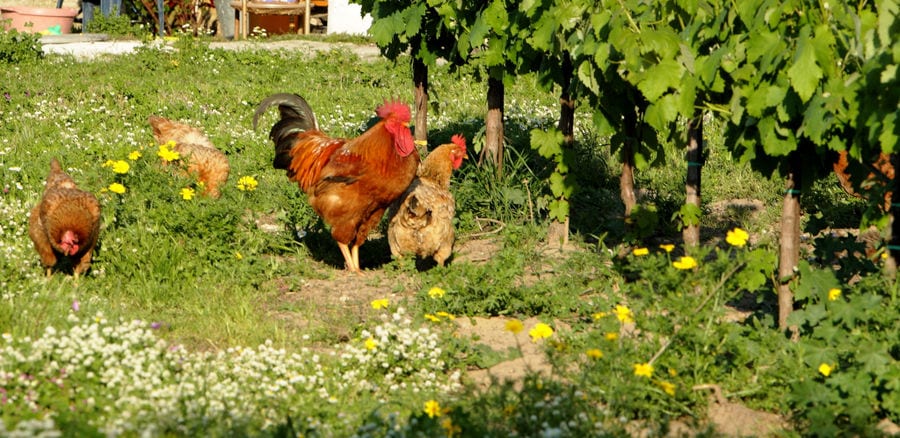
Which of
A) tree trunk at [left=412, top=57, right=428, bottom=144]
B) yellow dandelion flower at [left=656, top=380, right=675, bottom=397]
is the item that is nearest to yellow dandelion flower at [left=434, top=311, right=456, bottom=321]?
yellow dandelion flower at [left=656, top=380, right=675, bottom=397]

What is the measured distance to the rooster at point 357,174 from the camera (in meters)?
7.31

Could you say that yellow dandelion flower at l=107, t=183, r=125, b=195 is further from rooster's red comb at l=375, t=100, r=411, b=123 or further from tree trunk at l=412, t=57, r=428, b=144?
tree trunk at l=412, t=57, r=428, b=144

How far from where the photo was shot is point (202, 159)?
8.70 meters

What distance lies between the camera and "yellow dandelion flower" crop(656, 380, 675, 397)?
4642 millimetres

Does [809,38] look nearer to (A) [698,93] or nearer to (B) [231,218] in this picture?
(A) [698,93]

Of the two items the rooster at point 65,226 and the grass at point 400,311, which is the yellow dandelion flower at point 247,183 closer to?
the grass at point 400,311

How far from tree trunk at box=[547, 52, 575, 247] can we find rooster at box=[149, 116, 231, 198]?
2.83 meters

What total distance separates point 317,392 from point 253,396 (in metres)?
0.33

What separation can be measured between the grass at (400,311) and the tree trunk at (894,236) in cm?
19

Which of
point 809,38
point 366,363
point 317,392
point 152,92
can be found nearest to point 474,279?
point 366,363

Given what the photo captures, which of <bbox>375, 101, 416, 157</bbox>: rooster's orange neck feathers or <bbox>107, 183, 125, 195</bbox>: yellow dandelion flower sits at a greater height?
<bbox>375, 101, 416, 157</bbox>: rooster's orange neck feathers

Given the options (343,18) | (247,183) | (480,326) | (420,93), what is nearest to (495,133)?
(420,93)

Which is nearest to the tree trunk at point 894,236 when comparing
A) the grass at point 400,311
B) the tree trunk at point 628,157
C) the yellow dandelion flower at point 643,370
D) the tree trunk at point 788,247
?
the grass at point 400,311

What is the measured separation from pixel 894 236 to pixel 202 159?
5.46 m
